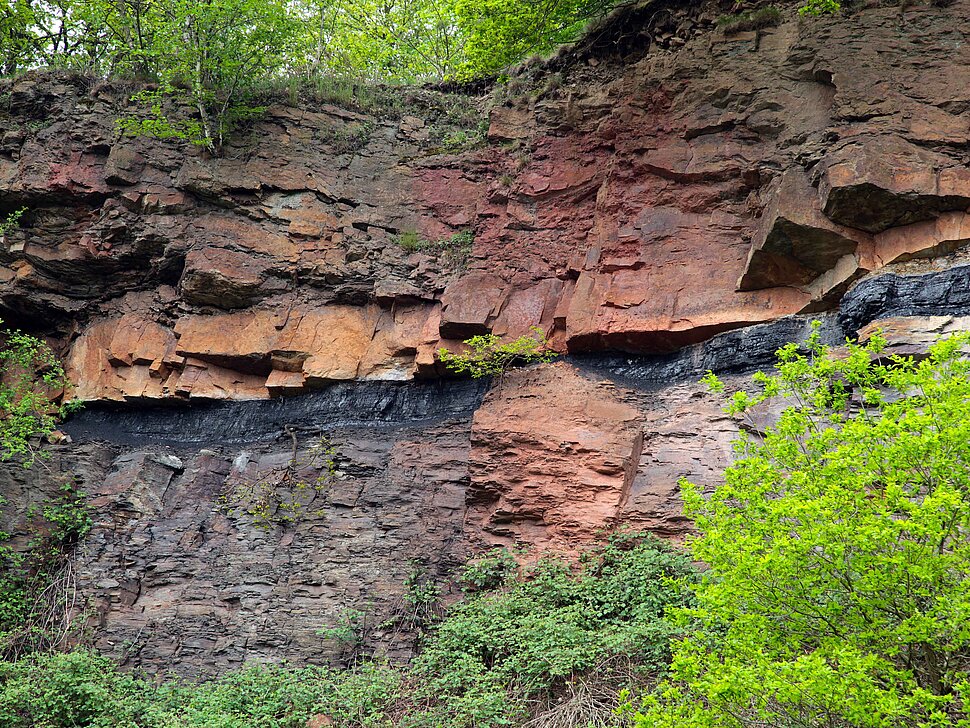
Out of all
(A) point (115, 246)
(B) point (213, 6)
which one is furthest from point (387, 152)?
(A) point (115, 246)

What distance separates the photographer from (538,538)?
34.7 feet

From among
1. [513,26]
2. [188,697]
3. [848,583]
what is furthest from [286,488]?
[513,26]

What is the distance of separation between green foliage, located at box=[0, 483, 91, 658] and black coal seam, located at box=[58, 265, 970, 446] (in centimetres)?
147

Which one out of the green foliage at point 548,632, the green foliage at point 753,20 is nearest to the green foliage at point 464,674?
the green foliage at point 548,632

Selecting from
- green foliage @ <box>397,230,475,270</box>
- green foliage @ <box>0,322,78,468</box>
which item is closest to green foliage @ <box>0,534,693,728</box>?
green foliage @ <box>0,322,78,468</box>

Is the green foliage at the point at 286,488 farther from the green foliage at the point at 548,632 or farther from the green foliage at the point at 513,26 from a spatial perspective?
the green foliage at the point at 513,26

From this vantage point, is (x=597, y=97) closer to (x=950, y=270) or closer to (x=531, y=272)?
(x=531, y=272)

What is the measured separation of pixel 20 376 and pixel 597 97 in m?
10.4

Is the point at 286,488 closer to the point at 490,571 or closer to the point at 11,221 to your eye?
the point at 490,571

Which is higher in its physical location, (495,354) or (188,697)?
(495,354)

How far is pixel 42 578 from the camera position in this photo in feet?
39.1

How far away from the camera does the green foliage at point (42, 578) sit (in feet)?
36.7

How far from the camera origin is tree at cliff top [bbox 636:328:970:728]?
17.9ft

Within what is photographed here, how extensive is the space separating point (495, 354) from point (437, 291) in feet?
5.52
